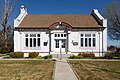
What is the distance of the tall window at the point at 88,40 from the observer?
2834cm

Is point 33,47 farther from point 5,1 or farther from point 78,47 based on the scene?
point 5,1

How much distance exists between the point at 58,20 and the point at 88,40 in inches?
266

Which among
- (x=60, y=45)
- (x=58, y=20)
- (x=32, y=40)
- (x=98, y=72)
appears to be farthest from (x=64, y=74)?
(x=58, y=20)

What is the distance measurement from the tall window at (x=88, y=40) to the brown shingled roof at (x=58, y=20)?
1.59m

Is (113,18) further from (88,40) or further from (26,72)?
(26,72)

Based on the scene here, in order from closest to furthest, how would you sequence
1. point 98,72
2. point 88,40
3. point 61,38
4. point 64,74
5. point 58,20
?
point 64,74
point 98,72
point 88,40
point 61,38
point 58,20

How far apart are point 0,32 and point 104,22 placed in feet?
84.9

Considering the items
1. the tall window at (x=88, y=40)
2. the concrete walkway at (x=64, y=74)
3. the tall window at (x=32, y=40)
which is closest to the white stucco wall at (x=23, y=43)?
the tall window at (x=32, y=40)

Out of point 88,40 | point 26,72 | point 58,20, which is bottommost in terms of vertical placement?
point 26,72

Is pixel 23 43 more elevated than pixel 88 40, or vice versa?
pixel 88 40

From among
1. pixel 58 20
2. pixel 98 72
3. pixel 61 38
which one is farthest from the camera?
pixel 58 20

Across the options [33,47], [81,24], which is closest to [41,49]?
[33,47]

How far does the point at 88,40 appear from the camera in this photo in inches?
1118

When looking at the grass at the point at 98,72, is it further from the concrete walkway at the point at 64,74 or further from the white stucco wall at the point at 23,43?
the white stucco wall at the point at 23,43
